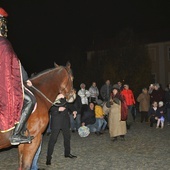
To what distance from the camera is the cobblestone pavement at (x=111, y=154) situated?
8.37 meters

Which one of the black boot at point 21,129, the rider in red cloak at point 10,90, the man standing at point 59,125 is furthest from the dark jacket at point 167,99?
the rider in red cloak at point 10,90

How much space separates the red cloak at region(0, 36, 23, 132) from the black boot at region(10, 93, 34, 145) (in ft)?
0.39

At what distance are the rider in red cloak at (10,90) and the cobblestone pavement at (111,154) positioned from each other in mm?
3222

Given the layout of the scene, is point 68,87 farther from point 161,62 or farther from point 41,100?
point 161,62

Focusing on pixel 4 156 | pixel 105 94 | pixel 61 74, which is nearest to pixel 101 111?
pixel 105 94

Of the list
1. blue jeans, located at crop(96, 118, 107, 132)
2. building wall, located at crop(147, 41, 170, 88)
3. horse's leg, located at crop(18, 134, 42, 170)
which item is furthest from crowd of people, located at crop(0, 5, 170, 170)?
building wall, located at crop(147, 41, 170, 88)

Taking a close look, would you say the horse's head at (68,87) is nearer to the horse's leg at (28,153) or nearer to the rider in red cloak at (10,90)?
the horse's leg at (28,153)

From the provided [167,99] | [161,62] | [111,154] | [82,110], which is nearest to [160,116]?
[167,99]

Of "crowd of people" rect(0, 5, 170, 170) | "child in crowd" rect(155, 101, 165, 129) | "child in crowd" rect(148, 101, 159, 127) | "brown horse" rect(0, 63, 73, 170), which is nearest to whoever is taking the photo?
"crowd of people" rect(0, 5, 170, 170)

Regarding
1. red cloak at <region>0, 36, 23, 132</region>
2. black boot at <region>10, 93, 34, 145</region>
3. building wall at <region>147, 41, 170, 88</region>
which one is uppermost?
building wall at <region>147, 41, 170, 88</region>

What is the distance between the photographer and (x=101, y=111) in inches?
546

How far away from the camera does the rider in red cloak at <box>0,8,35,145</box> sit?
5191 mm

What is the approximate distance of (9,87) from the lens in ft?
17.3

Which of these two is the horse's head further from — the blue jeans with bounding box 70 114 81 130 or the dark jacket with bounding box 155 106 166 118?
the dark jacket with bounding box 155 106 166 118
